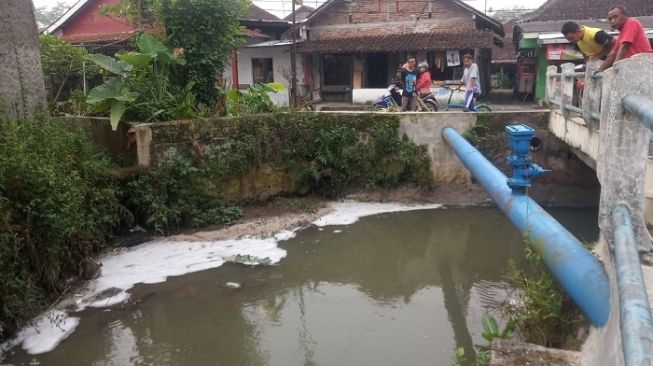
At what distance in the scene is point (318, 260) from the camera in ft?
Answer: 25.7

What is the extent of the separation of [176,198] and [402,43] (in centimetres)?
1095

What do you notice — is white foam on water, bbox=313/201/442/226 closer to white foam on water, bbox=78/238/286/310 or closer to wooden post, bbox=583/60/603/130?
white foam on water, bbox=78/238/286/310

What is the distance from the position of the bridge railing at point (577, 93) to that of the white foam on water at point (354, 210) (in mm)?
3057

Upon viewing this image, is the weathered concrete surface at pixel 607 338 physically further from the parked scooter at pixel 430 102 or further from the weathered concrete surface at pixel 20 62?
the parked scooter at pixel 430 102

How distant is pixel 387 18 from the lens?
62.2 ft

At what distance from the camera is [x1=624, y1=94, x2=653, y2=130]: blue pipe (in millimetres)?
2192

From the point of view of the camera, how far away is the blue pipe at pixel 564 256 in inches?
130

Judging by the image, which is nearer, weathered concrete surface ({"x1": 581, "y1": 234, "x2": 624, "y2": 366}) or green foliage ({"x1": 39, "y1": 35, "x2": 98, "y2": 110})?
weathered concrete surface ({"x1": 581, "y1": 234, "x2": 624, "y2": 366})

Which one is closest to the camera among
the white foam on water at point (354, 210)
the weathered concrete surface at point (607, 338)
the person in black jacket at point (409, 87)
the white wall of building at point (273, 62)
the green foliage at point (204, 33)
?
the weathered concrete surface at point (607, 338)

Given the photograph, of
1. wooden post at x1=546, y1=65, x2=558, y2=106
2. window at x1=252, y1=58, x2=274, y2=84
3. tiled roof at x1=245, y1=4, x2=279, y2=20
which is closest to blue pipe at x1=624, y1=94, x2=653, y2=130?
wooden post at x1=546, y1=65, x2=558, y2=106

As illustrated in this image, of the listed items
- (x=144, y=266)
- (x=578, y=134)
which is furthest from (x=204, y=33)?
(x=578, y=134)

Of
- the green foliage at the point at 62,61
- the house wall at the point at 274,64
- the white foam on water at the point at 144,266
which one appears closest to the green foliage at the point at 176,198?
the white foam on water at the point at 144,266

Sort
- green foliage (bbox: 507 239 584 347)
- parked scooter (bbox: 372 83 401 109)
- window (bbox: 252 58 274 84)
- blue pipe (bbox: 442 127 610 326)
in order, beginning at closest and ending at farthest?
blue pipe (bbox: 442 127 610 326), green foliage (bbox: 507 239 584 347), parked scooter (bbox: 372 83 401 109), window (bbox: 252 58 274 84)

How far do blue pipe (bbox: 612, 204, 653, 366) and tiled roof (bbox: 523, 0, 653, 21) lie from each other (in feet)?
59.4
